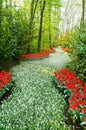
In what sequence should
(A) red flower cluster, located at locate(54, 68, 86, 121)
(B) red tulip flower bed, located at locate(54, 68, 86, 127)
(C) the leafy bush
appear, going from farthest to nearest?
(C) the leafy bush, (A) red flower cluster, located at locate(54, 68, 86, 121), (B) red tulip flower bed, located at locate(54, 68, 86, 127)

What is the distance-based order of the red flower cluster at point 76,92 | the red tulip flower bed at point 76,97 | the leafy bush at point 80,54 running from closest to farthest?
the red tulip flower bed at point 76,97 < the red flower cluster at point 76,92 < the leafy bush at point 80,54

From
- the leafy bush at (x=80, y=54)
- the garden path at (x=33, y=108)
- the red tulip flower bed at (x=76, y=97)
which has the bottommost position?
the garden path at (x=33, y=108)

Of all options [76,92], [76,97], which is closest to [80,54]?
[76,92]

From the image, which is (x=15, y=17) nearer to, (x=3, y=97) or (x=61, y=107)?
(x=3, y=97)

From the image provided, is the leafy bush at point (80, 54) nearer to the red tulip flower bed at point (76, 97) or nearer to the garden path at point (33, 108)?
the red tulip flower bed at point (76, 97)

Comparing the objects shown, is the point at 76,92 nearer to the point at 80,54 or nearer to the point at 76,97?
the point at 76,97

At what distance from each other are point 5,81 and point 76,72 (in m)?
4.50

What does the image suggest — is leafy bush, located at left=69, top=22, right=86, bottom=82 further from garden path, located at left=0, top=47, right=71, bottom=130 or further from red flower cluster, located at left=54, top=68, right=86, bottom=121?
garden path, located at left=0, top=47, right=71, bottom=130

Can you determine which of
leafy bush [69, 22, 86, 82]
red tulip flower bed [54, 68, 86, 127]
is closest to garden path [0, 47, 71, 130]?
red tulip flower bed [54, 68, 86, 127]

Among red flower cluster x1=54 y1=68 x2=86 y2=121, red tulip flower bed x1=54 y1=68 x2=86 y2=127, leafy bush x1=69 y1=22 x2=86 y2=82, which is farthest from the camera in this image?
leafy bush x1=69 y1=22 x2=86 y2=82

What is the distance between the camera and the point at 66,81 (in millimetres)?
10055

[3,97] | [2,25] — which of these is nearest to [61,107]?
[3,97]

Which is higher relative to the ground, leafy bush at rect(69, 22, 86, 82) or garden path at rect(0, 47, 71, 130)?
leafy bush at rect(69, 22, 86, 82)

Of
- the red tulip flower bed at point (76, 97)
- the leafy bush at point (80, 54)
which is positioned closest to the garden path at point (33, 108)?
the red tulip flower bed at point (76, 97)
